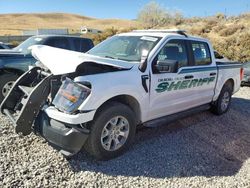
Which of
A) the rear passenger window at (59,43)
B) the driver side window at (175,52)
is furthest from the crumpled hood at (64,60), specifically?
the rear passenger window at (59,43)

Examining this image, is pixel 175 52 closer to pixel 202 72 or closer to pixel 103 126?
pixel 202 72

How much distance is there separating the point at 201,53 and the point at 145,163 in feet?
9.18

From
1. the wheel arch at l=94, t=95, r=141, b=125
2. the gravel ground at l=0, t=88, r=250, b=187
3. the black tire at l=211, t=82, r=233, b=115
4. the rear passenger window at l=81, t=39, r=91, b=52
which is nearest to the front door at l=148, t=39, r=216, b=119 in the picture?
the wheel arch at l=94, t=95, r=141, b=125

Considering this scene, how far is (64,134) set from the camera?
3.52 metres

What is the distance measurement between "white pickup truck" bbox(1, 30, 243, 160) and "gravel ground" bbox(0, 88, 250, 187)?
10.7 inches

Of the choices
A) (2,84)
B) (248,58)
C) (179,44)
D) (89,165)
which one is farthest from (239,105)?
(248,58)

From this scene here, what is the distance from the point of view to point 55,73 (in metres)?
3.71

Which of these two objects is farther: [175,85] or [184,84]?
[184,84]

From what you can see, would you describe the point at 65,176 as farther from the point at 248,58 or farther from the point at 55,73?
the point at 248,58

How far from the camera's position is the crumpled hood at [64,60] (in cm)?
361

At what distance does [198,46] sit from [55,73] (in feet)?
10.5

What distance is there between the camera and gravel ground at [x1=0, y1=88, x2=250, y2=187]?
3529mm

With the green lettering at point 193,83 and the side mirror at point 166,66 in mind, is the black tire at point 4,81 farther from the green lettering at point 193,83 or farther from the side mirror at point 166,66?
the green lettering at point 193,83

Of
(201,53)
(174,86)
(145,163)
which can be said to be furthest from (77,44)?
(145,163)
